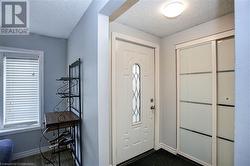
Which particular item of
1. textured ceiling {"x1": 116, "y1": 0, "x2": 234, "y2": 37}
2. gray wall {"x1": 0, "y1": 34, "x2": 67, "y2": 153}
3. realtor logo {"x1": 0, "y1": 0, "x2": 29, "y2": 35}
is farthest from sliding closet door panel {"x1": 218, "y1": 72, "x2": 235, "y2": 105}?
gray wall {"x1": 0, "y1": 34, "x2": 67, "y2": 153}

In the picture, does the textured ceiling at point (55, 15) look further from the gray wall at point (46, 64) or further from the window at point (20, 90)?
the window at point (20, 90)

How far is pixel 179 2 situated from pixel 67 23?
5.43 feet

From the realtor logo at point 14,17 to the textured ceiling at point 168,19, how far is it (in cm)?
126

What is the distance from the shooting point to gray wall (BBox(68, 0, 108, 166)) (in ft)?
4.97

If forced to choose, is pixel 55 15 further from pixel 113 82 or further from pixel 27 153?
pixel 27 153

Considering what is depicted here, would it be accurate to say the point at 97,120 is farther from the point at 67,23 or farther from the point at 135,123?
the point at 67,23

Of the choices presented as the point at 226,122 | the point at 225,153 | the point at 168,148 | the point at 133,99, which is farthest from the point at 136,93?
the point at 225,153

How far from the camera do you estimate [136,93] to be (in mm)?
2498

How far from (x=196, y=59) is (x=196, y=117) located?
37.9 inches

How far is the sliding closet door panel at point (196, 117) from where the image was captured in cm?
214

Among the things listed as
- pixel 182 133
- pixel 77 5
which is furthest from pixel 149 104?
pixel 77 5

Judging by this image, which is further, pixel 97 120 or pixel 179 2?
pixel 179 2

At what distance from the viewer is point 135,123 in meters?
2.47

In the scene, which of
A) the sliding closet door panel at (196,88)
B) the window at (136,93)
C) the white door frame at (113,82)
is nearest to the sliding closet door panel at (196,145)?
the white door frame at (113,82)
